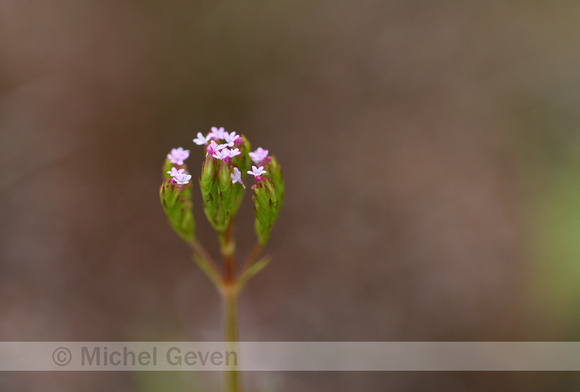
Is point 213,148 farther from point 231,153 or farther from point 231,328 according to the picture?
point 231,328

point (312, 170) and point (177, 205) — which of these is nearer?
point (177, 205)

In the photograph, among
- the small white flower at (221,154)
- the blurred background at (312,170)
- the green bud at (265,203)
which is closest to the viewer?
the small white flower at (221,154)

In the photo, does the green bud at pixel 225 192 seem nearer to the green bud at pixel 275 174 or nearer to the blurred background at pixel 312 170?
the green bud at pixel 275 174

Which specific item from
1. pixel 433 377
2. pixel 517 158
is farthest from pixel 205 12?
pixel 433 377

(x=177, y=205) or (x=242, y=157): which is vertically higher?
(x=242, y=157)

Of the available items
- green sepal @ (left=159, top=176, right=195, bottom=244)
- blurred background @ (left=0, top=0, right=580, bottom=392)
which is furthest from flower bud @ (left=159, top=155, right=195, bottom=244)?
blurred background @ (left=0, top=0, right=580, bottom=392)

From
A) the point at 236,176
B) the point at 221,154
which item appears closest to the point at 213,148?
the point at 221,154

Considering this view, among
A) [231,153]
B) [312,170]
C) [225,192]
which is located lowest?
[225,192]

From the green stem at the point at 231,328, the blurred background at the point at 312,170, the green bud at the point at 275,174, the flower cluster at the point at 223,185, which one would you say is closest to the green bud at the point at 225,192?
the flower cluster at the point at 223,185

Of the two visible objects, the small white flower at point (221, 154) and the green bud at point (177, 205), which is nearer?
the small white flower at point (221, 154)

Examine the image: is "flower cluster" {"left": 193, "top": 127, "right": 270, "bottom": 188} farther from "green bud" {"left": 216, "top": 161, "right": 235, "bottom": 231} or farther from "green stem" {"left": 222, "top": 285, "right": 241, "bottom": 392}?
"green stem" {"left": 222, "top": 285, "right": 241, "bottom": 392}
